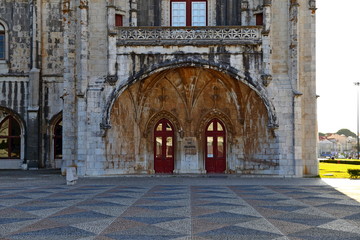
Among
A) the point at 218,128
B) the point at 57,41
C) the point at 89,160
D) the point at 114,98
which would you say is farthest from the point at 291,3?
the point at 57,41

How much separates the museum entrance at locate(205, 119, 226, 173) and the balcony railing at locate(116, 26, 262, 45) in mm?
5029

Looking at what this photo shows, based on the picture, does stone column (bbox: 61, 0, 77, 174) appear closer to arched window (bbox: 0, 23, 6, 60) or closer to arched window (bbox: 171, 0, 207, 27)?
arched window (bbox: 171, 0, 207, 27)

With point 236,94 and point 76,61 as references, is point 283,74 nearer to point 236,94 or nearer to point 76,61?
point 236,94

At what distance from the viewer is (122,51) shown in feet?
68.9

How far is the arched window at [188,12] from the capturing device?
23438mm

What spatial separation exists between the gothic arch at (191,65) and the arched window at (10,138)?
10707mm

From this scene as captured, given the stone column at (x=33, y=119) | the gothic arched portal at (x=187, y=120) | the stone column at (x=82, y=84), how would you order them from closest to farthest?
the stone column at (x=82, y=84)
the gothic arched portal at (x=187, y=120)
the stone column at (x=33, y=119)

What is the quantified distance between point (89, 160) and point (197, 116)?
20.9 ft

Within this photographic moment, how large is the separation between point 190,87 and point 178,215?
1453cm

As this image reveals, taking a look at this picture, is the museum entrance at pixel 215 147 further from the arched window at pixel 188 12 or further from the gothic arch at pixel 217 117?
the arched window at pixel 188 12

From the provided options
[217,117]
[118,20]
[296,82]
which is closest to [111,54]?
[118,20]

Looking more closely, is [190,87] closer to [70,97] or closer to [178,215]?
[70,97]

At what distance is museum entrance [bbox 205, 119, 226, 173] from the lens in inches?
936

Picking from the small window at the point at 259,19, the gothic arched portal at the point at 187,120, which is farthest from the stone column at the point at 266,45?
the gothic arched portal at the point at 187,120
